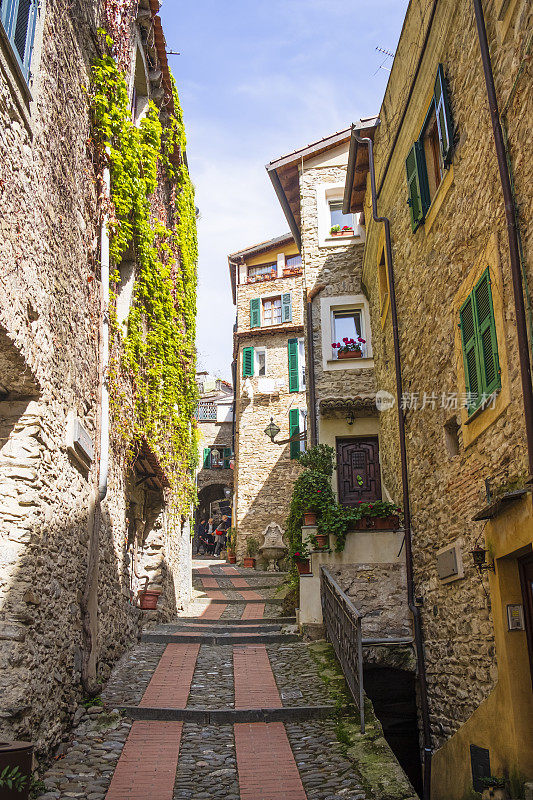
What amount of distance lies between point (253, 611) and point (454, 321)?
25.2ft

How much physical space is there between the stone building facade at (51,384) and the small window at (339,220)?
7.09m

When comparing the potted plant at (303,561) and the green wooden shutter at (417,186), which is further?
the potted plant at (303,561)

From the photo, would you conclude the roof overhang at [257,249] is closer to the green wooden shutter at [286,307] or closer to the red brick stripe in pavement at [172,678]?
the green wooden shutter at [286,307]

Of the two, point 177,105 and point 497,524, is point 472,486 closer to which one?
point 497,524

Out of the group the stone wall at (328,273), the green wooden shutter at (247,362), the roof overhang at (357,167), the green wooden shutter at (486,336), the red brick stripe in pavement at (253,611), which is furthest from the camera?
the green wooden shutter at (247,362)

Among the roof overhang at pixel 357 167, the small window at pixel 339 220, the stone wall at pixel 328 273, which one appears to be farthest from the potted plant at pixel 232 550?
the roof overhang at pixel 357 167

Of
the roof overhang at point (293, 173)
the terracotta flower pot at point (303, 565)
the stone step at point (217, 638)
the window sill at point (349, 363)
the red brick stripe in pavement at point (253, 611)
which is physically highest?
the roof overhang at point (293, 173)

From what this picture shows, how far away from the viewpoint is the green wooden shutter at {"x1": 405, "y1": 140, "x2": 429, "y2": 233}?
313 inches

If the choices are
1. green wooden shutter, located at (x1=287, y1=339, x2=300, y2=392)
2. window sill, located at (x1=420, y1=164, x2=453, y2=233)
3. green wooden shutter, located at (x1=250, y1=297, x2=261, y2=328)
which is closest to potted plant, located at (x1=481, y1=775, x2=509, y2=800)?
window sill, located at (x1=420, y1=164, x2=453, y2=233)

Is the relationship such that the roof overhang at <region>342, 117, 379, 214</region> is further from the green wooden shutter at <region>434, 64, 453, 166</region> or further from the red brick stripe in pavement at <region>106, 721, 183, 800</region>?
the red brick stripe in pavement at <region>106, 721, 183, 800</region>

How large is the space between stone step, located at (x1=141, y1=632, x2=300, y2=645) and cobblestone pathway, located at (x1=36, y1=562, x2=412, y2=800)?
1cm

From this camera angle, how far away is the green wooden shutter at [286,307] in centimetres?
2431

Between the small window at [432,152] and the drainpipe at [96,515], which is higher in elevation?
the small window at [432,152]

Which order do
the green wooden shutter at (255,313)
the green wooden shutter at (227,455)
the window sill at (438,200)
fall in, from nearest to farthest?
the window sill at (438,200) < the green wooden shutter at (255,313) < the green wooden shutter at (227,455)
